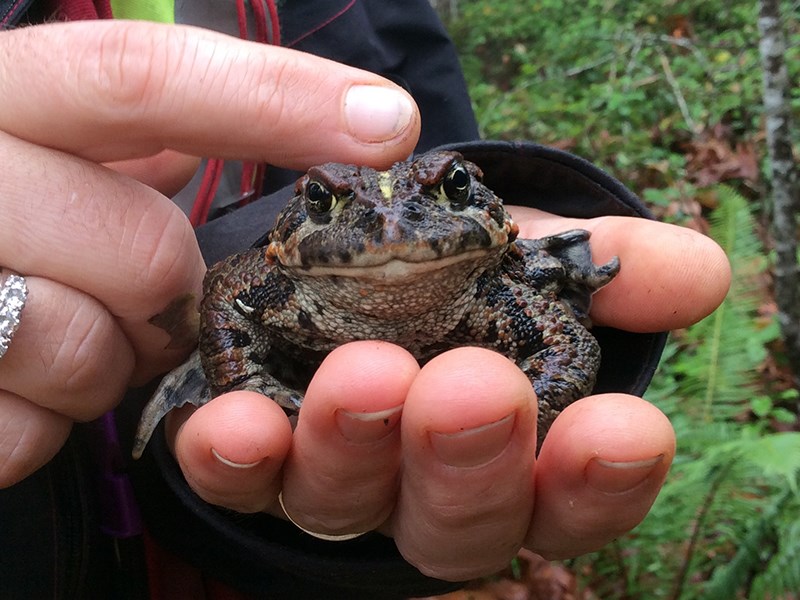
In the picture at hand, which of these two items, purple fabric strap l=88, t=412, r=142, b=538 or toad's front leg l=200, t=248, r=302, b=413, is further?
purple fabric strap l=88, t=412, r=142, b=538

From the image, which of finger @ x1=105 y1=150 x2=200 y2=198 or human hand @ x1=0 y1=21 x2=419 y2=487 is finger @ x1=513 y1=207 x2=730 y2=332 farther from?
finger @ x1=105 y1=150 x2=200 y2=198

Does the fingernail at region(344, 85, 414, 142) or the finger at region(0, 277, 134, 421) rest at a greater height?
the fingernail at region(344, 85, 414, 142)

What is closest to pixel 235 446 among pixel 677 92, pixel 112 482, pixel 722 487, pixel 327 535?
pixel 327 535

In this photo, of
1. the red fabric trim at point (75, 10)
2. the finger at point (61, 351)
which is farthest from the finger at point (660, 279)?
the red fabric trim at point (75, 10)

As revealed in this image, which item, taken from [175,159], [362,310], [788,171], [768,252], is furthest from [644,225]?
[768,252]

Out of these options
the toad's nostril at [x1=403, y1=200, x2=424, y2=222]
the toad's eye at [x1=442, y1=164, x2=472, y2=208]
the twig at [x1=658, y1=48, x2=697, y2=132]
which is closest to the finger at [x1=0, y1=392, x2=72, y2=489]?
the toad's nostril at [x1=403, y1=200, x2=424, y2=222]

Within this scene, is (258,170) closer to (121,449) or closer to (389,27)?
(389,27)
